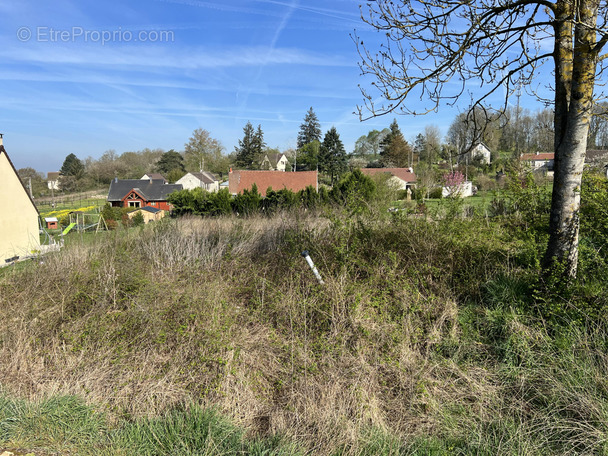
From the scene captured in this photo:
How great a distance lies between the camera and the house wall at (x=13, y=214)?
2039cm

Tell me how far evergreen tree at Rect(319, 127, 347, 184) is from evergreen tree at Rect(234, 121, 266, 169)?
1365 cm

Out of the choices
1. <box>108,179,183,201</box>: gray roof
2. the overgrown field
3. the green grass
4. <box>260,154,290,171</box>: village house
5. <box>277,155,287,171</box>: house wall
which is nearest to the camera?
the green grass

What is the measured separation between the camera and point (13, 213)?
21.2 meters

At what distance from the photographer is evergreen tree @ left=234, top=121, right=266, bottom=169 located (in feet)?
195

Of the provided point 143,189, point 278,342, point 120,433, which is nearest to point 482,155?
point 143,189

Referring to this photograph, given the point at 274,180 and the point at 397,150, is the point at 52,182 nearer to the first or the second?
the point at 274,180

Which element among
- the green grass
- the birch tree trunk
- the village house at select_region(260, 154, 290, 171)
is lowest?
the green grass

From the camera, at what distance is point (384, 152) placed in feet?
182

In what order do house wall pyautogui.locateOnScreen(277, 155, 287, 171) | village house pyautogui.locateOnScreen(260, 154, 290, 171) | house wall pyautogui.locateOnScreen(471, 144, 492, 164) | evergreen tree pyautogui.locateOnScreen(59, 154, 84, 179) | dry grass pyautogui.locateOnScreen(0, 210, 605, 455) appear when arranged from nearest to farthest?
1. dry grass pyautogui.locateOnScreen(0, 210, 605, 455)
2. house wall pyautogui.locateOnScreen(471, 144, 492, 164)
3. evergreen tree pyautogui.locateOnScreen(59, 154, 84, 179)
4. village house pyautogui.locateOnScreen(260, 154, 290, 171)
5. house wall pyautogui.locateOnScreen(277, 155, 287, 171)

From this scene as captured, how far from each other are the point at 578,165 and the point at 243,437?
4.02 meters

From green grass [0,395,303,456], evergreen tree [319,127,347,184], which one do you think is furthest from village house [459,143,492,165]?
green grass [0,395,303,456]

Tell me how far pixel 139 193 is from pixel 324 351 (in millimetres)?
45337

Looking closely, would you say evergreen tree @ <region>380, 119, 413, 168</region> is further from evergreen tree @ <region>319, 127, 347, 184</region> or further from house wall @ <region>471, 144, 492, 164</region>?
house wall @ <region>471, 144, 492, 164</region>

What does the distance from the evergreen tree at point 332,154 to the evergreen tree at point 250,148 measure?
13.7 meters
